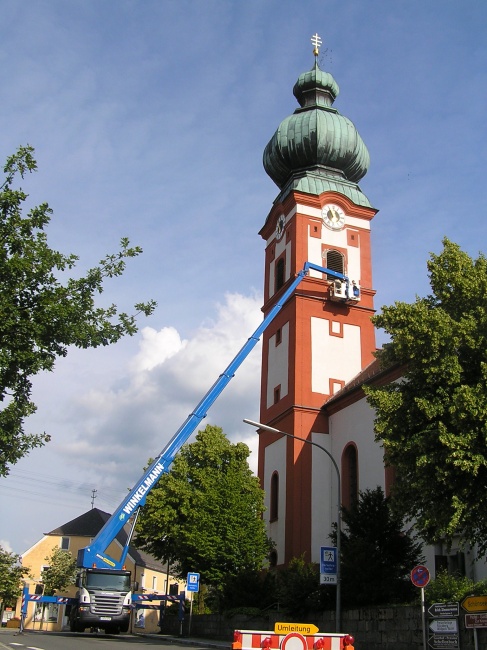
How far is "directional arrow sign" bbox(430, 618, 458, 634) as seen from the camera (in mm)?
15625

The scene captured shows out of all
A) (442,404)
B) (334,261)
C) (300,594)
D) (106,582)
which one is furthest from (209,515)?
(442,404)

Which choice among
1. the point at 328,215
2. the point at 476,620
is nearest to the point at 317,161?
the point at 328,215

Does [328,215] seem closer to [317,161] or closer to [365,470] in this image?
[317,161]

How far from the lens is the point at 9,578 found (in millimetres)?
52312

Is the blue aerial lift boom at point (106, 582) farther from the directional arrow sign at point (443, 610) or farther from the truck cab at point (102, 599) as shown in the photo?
the directional arrow sign at point (443, 610)

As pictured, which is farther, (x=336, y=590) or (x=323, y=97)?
(x=323, y=97)

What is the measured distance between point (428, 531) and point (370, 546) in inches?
114

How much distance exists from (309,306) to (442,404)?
18.9m

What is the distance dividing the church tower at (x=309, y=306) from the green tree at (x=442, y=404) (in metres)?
14.4

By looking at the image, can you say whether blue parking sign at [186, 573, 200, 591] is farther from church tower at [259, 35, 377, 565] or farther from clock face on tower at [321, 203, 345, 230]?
clock face on tower at [321, 203, 345, 230]

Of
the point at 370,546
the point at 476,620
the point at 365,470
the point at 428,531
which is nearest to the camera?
the point at 476,620

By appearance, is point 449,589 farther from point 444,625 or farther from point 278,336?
point 278,336

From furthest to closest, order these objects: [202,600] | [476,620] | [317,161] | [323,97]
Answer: [323,97] < [317,161] < [202,600] < [476,620]

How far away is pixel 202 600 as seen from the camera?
3412 cm
